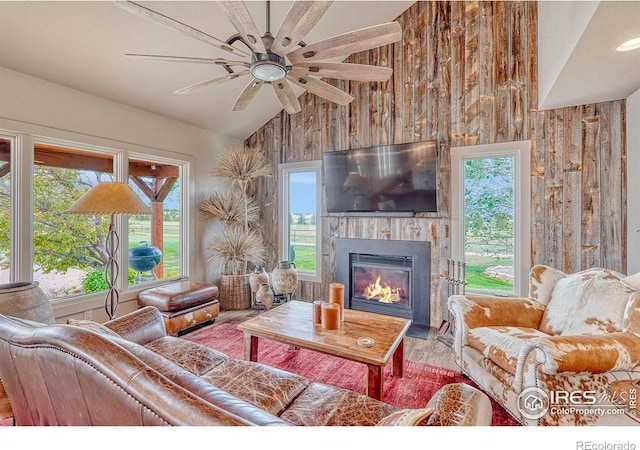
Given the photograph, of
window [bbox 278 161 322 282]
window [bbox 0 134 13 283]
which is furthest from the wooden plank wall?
window [bbox 0 134 13 283]

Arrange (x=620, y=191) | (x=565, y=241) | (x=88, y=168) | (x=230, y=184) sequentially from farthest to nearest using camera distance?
(x=230, y=184), (x=88, y=168), (x=565, y=241), (x=620, y=191)

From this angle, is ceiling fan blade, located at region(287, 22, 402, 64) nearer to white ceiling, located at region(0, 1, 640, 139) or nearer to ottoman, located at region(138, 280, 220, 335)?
white ceiling, located at region(0, 1, 640, 139)

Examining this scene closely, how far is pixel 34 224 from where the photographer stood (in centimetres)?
271

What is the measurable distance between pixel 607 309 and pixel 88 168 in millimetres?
4664

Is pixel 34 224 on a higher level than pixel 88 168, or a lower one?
lower

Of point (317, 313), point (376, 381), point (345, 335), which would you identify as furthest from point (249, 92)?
point (376, 381)

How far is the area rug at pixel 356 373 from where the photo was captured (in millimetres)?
2010

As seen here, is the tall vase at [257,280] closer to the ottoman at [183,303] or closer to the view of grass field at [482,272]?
the ottoman at [183,303]

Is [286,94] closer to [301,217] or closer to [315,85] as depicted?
[315,85]

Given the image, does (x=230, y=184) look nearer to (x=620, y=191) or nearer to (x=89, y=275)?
(x=89, y=275)

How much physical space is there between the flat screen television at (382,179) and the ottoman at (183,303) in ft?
6.30

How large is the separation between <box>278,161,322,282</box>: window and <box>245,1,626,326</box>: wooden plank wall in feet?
0.65

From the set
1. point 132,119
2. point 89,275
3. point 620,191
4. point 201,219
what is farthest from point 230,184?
point 620,191

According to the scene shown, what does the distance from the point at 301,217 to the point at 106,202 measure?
2559 mm
